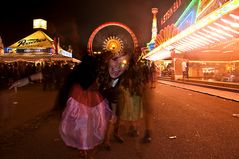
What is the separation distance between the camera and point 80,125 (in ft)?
16.1

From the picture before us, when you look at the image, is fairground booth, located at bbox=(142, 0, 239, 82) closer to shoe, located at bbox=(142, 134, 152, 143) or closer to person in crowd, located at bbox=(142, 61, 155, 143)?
person in crowd, located at bbox=(142, 61, 155, 143)

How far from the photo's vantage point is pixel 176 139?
20.0 feet

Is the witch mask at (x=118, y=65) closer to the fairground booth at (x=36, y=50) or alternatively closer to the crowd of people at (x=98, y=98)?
the crowd of people at (x=98, y=98)

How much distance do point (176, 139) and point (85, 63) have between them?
2.48m

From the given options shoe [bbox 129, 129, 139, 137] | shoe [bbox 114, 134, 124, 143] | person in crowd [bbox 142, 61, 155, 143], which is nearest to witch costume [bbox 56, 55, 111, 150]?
shoe [bbox 114, 134, 124, 143]

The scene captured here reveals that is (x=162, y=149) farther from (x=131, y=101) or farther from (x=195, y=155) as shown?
(x=131, y=101)

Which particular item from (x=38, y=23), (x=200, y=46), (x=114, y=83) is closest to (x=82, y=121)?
(x=114, y=83)

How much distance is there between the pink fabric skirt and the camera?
490 centimetres

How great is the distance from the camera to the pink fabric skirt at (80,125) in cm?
490

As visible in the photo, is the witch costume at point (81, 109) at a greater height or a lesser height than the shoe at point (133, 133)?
greater

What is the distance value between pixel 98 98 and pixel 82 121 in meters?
0.51

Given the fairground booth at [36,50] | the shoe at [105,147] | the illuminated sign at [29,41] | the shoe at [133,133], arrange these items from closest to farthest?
the shoe at [105,147], the shoe at [133,133], the fairground booth at [36,50], the illuminated sign at [29,41]

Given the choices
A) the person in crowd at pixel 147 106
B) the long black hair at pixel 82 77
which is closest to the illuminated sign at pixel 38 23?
the person in crowd at pixel 147 106

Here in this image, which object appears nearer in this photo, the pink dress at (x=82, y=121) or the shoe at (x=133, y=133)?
the pink dress at (x=82, y=121)
